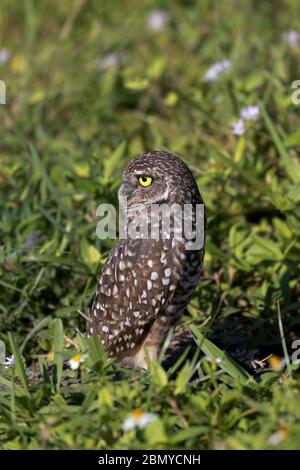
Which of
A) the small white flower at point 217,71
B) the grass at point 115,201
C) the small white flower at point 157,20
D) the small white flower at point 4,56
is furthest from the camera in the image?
the small white flower at point 157,20

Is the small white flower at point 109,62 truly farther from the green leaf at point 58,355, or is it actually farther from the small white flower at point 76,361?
the small white flower at point 76,361

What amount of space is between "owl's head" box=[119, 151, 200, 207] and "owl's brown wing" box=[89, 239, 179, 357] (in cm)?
20

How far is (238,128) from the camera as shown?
534 cm

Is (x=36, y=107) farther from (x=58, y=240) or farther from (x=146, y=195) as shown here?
(x=146, y=195)

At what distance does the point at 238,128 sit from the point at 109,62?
208 cm

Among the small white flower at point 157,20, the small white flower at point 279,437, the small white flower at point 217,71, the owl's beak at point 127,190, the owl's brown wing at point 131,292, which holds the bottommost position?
the small white flower at point 279,437

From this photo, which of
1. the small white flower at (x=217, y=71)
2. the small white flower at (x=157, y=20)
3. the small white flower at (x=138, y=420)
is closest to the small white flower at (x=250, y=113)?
the small white flower at (x=217, y=71)

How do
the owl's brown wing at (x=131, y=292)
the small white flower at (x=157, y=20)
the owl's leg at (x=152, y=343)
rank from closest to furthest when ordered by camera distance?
the owl's brown wing at (x=131, y=292), the owl's leg at (x=152, y=343), the small white flower at (x=157, y=20)

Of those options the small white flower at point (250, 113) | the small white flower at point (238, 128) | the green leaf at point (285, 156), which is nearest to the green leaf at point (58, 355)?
the green leaf at point (285, 156)

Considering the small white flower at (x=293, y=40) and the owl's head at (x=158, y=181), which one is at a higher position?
the small white flower at (x=293, y=40)

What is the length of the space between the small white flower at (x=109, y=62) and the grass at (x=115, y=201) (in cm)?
1

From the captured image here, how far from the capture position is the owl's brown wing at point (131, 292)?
386cm

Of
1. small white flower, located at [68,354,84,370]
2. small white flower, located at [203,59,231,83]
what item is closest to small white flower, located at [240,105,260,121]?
small white flower, located at [203,59,231,83]

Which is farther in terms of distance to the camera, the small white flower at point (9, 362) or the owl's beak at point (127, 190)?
the owl's beak at point (127, 190)
